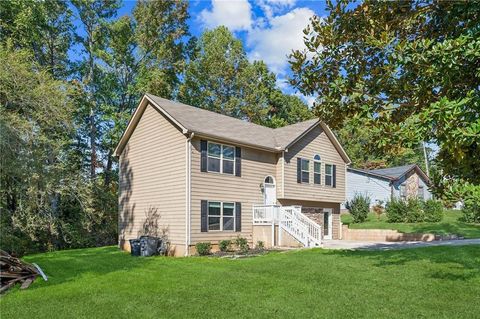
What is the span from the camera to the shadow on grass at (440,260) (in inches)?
339

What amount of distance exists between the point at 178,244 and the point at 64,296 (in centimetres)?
804

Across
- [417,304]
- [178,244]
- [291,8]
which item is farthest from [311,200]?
[417,304]

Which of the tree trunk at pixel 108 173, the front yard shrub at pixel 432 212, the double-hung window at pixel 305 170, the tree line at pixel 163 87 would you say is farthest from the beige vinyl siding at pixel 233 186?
the tree trunk at pixel 108 173

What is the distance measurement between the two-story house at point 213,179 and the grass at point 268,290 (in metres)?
4.86

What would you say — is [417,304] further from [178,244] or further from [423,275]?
[178,244]

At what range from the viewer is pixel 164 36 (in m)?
29.2

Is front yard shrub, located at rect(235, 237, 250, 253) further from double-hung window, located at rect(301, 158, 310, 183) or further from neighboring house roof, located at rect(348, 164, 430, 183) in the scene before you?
neighboring house roof, located at rect(348, 164, 430, 183)

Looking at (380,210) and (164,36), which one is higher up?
(164,36)

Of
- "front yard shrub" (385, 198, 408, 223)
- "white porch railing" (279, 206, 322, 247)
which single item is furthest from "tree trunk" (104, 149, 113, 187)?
"front yard shrub" (385, 198, 408, 223)

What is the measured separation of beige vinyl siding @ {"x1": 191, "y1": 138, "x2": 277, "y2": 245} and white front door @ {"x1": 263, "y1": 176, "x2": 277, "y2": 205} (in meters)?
0.30

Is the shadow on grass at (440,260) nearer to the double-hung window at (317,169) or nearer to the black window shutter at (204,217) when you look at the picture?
the black window shutter at (204,217)

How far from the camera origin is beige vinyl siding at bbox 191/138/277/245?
50.9 ft

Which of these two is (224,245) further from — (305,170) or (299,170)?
(305,170)

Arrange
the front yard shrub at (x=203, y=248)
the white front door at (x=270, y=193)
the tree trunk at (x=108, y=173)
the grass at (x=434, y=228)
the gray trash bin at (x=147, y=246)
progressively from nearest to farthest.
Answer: the front yard shrub at (x=203, y=248), the gray trash bin at (x=147, y=246), the white front door at (x=270, y=193), the grass at (x=434, y=228), the tree trunk at (x=108, y=173)
